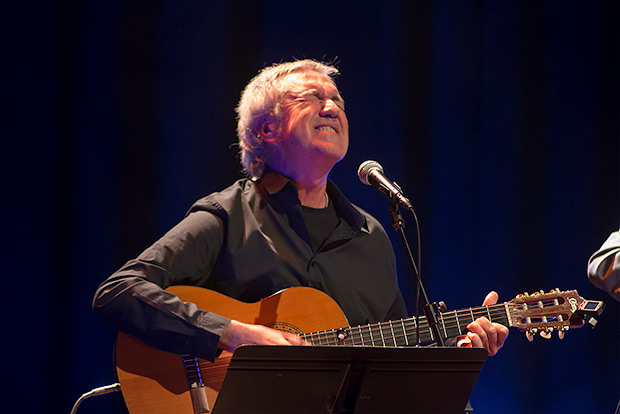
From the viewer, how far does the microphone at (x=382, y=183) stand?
2196 mm

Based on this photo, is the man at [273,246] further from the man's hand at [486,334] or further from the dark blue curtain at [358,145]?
the dark blue curtain at [358,145]

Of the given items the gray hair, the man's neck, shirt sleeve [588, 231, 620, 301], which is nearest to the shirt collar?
the man's neck

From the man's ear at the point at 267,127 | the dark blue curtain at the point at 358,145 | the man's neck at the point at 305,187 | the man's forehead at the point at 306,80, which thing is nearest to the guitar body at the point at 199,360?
the man's neck at the point at 305,187

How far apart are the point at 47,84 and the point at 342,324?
215cm

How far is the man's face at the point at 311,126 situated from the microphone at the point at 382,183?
424mm

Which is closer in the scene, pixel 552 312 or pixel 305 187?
pixel 552 312

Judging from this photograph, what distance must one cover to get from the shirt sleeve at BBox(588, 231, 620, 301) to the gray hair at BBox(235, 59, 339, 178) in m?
1.61

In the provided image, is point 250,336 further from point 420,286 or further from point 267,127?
point 267,127

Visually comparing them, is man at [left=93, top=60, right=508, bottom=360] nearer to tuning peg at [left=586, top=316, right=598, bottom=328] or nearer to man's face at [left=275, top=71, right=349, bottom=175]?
man's face at [left=275, top=71, right=349, bottom=175]

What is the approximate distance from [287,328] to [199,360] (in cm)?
36

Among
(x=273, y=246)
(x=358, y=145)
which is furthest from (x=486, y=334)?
(x=358, y=145)

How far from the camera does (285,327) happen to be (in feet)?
8.03

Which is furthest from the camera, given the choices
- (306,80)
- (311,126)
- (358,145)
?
(358,145)

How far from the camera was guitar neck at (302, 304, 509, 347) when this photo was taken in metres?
2.43
